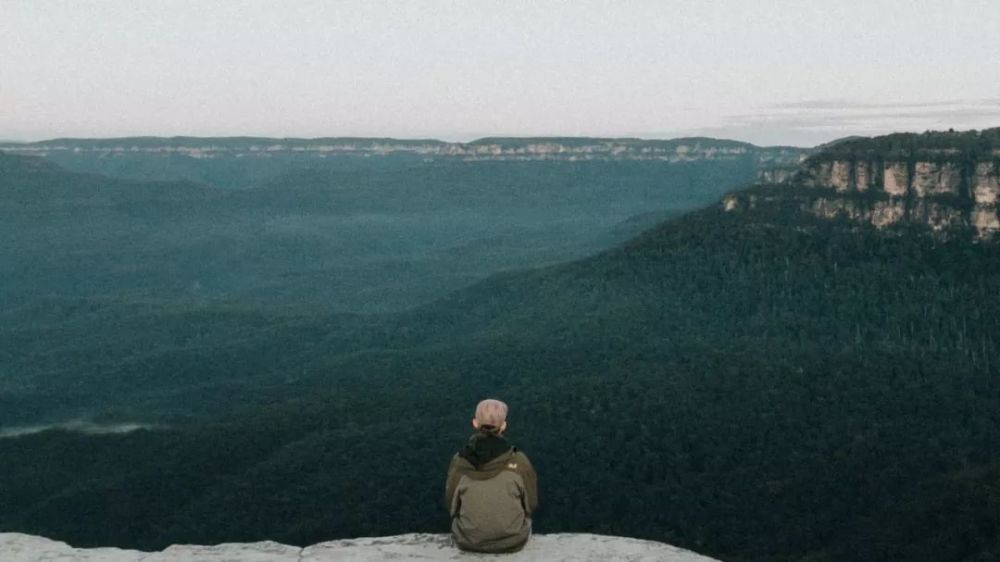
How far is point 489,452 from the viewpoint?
16.1 meters

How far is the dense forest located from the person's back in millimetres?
30415

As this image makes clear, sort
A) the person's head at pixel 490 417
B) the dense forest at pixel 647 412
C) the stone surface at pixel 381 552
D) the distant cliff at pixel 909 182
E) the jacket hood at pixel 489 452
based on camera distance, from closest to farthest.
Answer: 1. the person's head at pixel 490 417
2. the jacket hood at pixel 489 452
3. the stone surface at pixel 381 552
4. the dense forest at pixel 647 412
5. the distant cliff at pixel 909 182

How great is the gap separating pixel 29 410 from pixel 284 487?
2425 inches

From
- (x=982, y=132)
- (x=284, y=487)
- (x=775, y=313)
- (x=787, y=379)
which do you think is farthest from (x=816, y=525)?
(x=982, y=132)

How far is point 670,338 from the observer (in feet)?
291

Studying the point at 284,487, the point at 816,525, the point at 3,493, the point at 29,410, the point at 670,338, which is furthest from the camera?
the point at 29,410

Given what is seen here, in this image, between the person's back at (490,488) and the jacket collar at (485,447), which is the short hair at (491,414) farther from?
the jacket collar at (485,447)

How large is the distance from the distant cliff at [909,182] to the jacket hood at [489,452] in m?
93.1

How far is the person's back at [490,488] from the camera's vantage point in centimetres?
1605

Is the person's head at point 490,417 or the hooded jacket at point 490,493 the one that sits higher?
the person's head at point 490,417

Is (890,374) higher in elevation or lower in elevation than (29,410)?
higher

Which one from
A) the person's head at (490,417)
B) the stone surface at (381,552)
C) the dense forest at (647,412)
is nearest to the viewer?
the person's head at (490,417)

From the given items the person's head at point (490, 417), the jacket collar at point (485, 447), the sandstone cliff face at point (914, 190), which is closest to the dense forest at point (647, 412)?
the sandstone cliff face at point (914, 190)

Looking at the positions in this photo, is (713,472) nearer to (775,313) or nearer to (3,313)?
(775,313)
